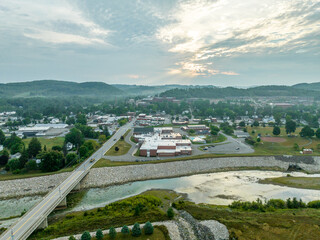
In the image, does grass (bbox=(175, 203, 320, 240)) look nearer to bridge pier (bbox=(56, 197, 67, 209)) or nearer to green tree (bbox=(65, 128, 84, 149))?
bridge pier (bbox=(56, 197, 67, 209))

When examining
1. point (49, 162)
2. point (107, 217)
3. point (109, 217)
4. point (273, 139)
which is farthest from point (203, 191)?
point (273, 139)

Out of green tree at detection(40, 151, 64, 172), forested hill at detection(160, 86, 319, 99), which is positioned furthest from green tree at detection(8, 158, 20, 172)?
forested hill at detection(160, 86, 319, 99)

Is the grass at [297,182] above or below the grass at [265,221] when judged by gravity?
below

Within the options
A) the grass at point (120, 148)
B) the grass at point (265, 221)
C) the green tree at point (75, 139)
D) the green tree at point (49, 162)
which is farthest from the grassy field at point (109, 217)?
the green tree at point (75, 139)

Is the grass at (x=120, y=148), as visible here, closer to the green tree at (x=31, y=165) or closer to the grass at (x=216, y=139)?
the green tree at (x=31, y=165)

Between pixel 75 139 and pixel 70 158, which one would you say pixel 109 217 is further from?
pixel 75 139

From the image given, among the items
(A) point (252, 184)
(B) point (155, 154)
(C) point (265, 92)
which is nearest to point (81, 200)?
(B) point (155, 154)

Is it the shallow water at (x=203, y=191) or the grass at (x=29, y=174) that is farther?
the grass at (x=29, y=174)
